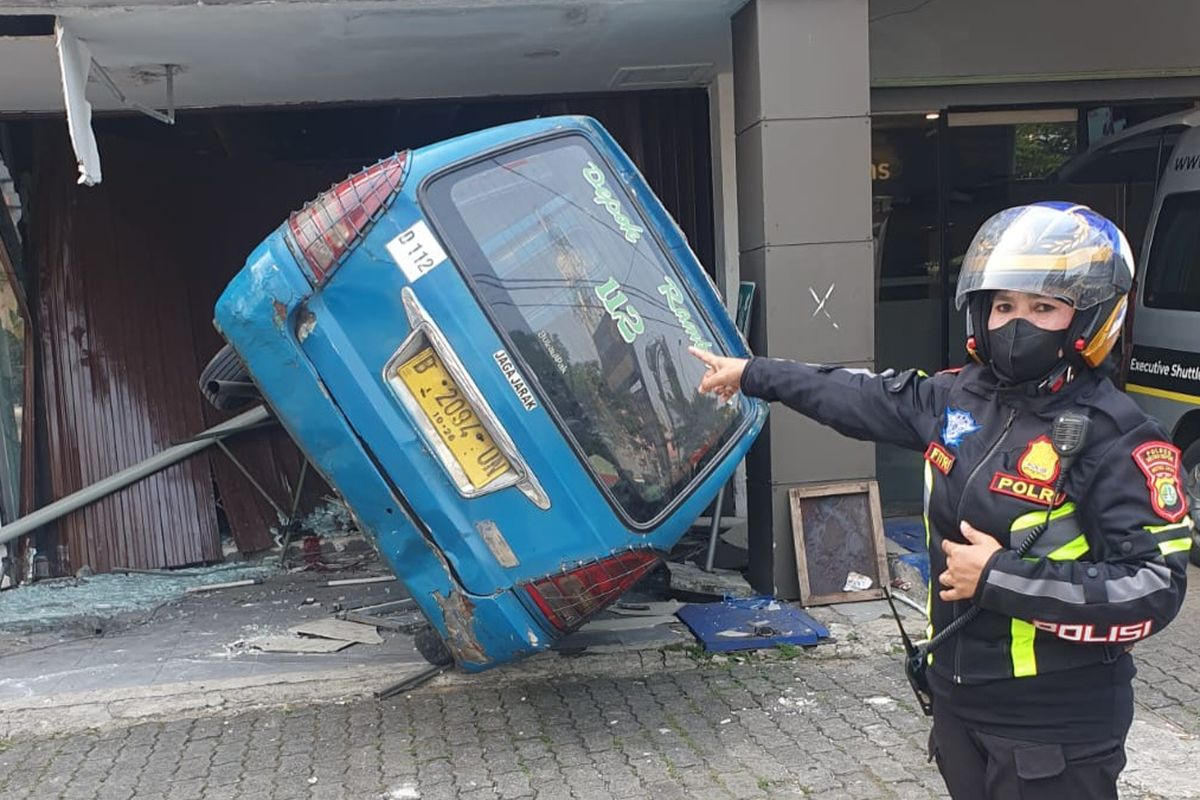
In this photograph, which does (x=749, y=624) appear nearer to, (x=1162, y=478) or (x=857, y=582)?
(x=857, y=582)

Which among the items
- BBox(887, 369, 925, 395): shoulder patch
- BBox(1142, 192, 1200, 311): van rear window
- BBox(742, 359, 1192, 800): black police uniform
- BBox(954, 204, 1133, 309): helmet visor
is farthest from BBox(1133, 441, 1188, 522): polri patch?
BBox(1142, 192, 1200, 311): van rear window

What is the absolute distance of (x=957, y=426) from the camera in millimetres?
2125

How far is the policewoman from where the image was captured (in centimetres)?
184

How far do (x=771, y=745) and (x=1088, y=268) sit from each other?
2.46 meters

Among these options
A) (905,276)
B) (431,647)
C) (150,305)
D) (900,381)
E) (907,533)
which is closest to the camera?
(900,381)

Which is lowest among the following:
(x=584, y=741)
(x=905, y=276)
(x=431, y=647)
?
(x=584, y=741)

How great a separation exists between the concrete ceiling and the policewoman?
145 inches

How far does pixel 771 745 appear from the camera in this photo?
3.80m

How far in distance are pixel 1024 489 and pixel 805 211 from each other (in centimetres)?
335

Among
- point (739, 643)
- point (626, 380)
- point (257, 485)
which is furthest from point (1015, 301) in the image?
point (257, 485)

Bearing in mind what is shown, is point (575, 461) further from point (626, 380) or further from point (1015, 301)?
point (1015, 301)

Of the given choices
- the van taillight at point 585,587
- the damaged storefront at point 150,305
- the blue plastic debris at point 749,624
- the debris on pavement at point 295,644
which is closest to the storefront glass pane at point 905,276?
the damaged storefront at point 150,305

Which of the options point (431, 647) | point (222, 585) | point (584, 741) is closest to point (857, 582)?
point (584, 741)

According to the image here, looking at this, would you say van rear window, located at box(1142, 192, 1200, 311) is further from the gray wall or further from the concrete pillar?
the concrete pillar
